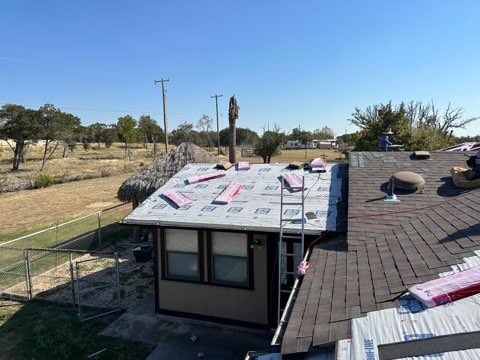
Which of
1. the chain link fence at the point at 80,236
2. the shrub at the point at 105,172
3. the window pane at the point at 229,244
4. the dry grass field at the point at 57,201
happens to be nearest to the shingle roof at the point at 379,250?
the window pane at the point at 229,244

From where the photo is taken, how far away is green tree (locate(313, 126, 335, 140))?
139000 millimetres

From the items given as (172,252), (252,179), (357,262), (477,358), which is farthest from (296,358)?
(252,179)

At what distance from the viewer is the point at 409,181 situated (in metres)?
8.48

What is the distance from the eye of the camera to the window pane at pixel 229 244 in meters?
8.91

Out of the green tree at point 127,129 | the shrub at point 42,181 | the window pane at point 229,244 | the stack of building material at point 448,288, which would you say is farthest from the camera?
the green tree at point 127,129

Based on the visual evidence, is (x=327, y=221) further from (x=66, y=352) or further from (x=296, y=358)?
(x=66, y=352)

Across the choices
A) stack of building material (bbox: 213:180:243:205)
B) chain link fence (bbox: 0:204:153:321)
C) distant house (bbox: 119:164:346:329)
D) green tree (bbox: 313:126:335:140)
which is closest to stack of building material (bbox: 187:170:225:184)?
stack of building material (bbox: 213:180:243:205)

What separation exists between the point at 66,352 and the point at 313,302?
6.36 meters

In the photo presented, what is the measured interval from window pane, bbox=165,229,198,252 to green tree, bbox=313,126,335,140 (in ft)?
430

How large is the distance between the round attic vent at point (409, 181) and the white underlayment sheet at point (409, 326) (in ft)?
16.8

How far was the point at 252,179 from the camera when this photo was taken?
10883 mm

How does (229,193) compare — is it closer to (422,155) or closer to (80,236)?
(422,155)

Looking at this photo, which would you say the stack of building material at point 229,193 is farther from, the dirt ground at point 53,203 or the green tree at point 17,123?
the green tree at point 17,123

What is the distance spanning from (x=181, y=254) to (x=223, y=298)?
150cm
